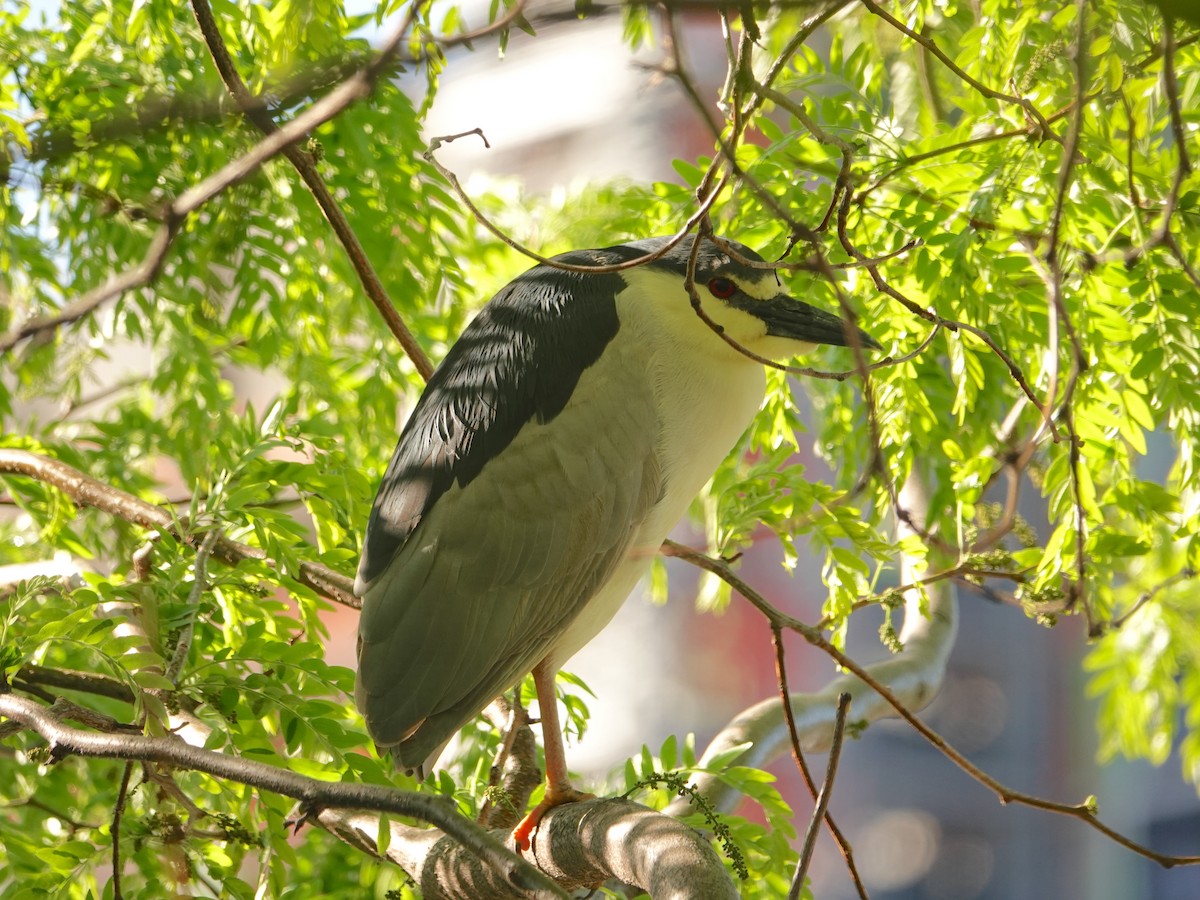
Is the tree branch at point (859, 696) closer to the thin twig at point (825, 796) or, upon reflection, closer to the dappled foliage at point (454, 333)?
the dappled foliage at point (454, 333)

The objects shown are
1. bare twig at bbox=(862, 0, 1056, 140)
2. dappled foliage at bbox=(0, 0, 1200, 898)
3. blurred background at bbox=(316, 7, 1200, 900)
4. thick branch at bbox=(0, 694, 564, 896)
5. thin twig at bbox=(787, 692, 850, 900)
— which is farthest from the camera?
blurred background at bbox=(316, 7, 1200, 900)

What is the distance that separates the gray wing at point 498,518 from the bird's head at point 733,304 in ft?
0.26

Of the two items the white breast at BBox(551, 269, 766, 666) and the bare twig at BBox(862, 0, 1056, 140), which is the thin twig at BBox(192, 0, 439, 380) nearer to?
the white breast at BBox(551, 269, 766, 666)

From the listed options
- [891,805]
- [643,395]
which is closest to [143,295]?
[643,395]

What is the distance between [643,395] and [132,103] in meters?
0.94

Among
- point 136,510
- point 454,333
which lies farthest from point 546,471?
point 454,333

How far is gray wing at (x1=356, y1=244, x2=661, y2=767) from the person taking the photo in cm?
142

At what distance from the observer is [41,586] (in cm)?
128

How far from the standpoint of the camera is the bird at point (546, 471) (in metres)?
1.43

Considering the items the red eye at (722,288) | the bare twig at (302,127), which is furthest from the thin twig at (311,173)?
the red eye at (722,288)

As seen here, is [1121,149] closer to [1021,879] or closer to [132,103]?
[132,103]

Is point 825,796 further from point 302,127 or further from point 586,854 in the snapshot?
point 302,127

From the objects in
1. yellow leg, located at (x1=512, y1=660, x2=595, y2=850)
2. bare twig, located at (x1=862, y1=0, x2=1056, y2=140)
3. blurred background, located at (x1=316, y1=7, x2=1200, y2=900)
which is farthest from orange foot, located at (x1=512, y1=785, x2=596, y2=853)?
blurred background, located at (x1=316, y1=7, x2=1200, y2=900)

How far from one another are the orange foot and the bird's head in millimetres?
624
